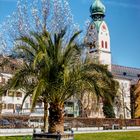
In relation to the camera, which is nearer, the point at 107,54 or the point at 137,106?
the point at 137,106

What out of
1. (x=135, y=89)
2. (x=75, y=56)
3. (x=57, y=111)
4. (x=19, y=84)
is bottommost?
(x=57, y=111)

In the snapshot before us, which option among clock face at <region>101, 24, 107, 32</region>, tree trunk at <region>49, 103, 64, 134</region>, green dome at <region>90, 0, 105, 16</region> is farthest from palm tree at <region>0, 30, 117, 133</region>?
clock face at <region>101, 24, 107, 32</region>

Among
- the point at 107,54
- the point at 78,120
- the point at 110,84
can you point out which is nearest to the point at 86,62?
the point at 110,84

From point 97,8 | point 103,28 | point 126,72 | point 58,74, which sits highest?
point 97,8

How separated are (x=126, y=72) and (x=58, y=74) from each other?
9043 centimetres

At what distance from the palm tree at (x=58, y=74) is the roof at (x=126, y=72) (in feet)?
263

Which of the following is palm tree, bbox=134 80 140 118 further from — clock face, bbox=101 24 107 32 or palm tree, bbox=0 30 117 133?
palm tree, bbox=0 30 117 133

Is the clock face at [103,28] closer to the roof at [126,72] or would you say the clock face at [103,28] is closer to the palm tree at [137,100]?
the roof at [126,72]

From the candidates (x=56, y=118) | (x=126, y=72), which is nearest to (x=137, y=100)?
(x=126, y=72)

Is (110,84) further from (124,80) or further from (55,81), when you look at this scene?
(124,80)

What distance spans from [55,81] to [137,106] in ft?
230

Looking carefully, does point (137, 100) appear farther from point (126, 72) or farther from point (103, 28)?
point (103, 28)

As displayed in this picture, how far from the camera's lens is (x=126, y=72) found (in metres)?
112

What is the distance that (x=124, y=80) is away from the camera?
338ft
